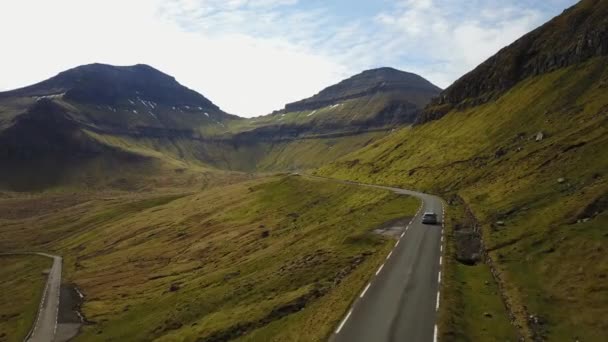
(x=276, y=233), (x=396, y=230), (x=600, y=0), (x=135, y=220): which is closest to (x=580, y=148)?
(x=396, y=230)

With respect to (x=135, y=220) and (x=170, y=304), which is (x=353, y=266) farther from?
(x=135, y=220)

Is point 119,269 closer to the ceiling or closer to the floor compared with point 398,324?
closer to the floor

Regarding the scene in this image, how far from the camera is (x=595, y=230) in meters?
37.4

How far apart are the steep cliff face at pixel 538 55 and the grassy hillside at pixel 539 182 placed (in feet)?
18.1

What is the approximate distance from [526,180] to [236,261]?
5231 cm

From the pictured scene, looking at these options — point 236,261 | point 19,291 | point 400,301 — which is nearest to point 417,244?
point 400,301

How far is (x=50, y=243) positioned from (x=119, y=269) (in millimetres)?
83913

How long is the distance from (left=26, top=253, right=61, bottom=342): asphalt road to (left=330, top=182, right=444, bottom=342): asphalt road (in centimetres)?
6326

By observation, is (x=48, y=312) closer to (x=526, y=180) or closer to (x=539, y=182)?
(x=526, y=180)

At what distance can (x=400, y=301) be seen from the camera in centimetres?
3312

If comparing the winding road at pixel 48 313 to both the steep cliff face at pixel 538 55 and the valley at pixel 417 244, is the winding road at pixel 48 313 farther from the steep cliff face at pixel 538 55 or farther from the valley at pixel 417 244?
the steep cliff face at pixel 538 55

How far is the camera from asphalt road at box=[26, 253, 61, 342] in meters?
78.2

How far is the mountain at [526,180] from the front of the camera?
98.6 ft

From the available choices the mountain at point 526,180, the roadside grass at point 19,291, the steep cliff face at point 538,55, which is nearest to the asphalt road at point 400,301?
the mountain at point 526,180
